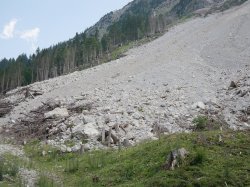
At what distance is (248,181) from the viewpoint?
65.9 ft

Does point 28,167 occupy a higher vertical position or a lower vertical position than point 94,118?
lower

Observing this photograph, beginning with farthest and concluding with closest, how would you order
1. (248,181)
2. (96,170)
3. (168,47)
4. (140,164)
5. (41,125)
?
(168,47)
(41,125)
(96,170)
(140,164)
(248,181)

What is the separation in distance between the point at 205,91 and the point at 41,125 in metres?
16.3

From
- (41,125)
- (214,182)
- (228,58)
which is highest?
(228,58)

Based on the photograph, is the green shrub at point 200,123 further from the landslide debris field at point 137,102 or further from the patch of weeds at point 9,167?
the patch of weeds at point 9,167

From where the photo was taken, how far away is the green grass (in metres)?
20.9

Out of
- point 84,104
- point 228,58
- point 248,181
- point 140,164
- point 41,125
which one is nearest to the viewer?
point 248,181

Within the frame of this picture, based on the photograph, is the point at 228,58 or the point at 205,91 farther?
the point at 228,58

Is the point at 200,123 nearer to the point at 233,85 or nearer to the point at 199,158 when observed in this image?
the point at 233,85

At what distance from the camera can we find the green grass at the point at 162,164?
20.9 m

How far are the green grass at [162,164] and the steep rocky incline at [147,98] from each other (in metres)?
4.57

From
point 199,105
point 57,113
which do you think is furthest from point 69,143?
point 199,105

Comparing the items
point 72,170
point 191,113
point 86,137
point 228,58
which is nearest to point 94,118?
point 86,137

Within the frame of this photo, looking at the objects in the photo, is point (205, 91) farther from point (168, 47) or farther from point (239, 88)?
point (168, 47)
